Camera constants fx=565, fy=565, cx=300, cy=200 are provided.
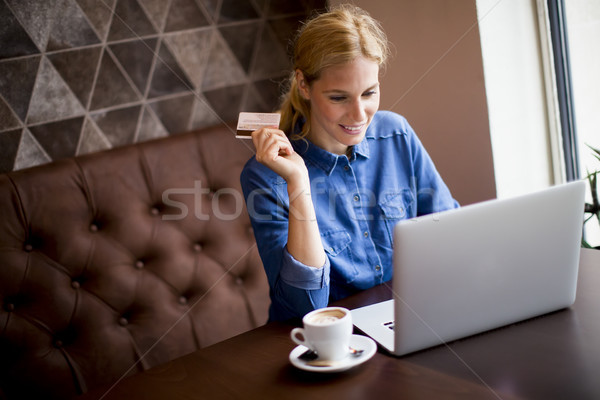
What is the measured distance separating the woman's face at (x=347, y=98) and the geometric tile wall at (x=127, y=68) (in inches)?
23.8

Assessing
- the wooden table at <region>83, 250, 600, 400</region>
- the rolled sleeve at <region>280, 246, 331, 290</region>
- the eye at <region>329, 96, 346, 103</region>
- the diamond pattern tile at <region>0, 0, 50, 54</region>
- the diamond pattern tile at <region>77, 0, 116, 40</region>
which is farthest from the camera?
the diamond pattern tile at <region>77, 0, 116, 40</region>

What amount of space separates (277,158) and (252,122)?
103 mm

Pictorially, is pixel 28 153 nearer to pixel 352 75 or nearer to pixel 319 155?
pixel 319 155

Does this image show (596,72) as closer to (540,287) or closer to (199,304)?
(540,287)

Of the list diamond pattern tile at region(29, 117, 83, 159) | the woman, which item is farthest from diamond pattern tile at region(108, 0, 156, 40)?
the woman

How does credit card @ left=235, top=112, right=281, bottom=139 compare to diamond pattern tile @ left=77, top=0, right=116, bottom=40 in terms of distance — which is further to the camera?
diamond pattern tile @ left=77, top=0, right=116, bottom=40

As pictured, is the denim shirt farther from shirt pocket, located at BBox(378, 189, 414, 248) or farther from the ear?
the ear

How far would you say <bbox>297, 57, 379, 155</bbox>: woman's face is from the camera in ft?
4.39

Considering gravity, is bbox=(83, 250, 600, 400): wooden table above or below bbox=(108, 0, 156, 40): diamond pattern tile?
below

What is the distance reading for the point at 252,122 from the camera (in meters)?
1.28

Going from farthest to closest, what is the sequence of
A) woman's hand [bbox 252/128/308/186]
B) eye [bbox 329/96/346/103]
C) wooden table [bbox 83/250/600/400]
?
eye [bbox 329/96/346/103] < woman's hand [bbox 252/128/308/186] < wooden table [bbox 83/250/600/400]

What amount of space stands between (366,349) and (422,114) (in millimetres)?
1291

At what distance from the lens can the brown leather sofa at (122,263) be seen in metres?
1.44

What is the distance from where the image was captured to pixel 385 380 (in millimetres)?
827
